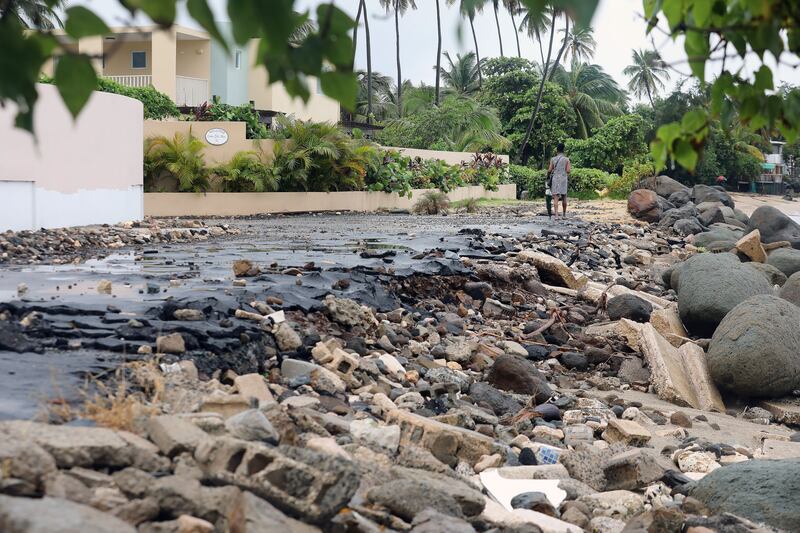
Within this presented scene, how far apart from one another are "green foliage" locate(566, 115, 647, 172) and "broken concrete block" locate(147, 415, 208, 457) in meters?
40.3

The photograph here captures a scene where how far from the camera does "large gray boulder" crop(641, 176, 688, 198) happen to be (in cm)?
3138

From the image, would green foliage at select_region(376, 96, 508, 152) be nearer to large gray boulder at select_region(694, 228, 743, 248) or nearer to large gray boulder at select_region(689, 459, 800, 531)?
large gray boulder at select_region(694, 228, 743, 248)

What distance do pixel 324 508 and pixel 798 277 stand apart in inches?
438

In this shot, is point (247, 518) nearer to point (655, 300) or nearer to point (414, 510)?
point (414, 510)

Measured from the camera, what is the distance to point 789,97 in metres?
3.33

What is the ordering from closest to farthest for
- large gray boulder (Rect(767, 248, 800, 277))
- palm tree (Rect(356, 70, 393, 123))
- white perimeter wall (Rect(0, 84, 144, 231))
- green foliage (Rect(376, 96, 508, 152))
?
white perimeter wall (Rect(0, 84, 144, 231)) < large gray boulder (Rect(767, 248, 800, 277)) < green foliage (Rect(376, 96, 508, 152)) < palm tree (Rect(356, 70, 393, 123))

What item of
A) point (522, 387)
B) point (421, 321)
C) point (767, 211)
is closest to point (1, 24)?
point (522, 387)

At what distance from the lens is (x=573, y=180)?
3912cm

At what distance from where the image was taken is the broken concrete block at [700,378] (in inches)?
340

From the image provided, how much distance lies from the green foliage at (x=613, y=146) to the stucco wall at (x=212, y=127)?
67.4 feet

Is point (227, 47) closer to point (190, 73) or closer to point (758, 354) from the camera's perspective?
point (758, 354)

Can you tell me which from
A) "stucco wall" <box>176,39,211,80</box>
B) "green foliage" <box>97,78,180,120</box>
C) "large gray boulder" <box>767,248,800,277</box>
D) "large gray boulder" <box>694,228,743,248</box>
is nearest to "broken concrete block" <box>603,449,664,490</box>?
"large gray boulder" <box>767,248,800,277</box>

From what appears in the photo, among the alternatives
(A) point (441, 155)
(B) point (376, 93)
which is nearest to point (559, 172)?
(A) point (441, 155)

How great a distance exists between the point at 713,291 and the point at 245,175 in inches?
637
